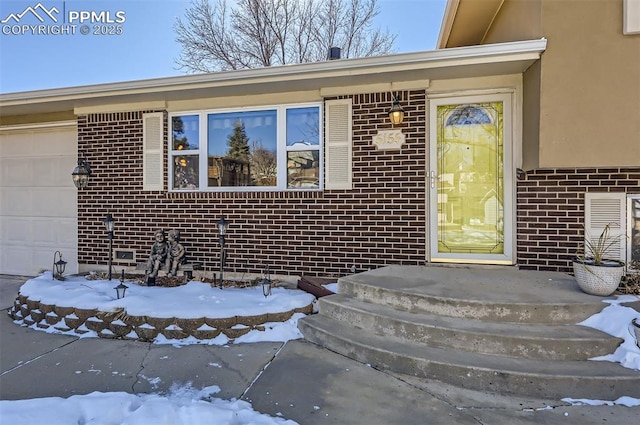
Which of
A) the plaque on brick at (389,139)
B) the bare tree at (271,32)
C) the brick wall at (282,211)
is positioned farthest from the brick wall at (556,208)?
the bare tree at (271,32)

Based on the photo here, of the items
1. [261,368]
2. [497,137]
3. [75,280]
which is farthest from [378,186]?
[75,280]

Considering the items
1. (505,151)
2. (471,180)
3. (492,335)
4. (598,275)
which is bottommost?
(492,335)

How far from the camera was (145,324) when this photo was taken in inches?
137

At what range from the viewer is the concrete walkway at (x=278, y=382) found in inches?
87.1

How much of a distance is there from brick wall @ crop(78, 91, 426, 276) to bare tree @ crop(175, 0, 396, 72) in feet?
28.1

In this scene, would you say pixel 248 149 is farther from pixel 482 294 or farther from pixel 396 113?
pixel 482 294

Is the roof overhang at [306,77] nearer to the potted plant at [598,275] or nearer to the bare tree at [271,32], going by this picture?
the potted plant at [598,275]

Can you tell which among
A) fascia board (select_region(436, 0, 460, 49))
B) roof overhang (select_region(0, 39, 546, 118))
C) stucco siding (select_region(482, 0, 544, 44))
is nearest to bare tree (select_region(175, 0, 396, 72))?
fascia board (select_region(436, 0, 460, 49))

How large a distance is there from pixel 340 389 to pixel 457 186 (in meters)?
3.08

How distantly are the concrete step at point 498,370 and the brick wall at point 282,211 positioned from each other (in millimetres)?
1830

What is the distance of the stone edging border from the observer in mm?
3439

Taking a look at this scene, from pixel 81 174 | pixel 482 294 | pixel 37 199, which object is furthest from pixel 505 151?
pixel 37 199

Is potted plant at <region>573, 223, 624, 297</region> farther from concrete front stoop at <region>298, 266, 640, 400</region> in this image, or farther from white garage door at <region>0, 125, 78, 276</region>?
white garage door at <region>0, 125, 78, 276</region>

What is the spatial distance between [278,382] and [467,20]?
6.06 m
